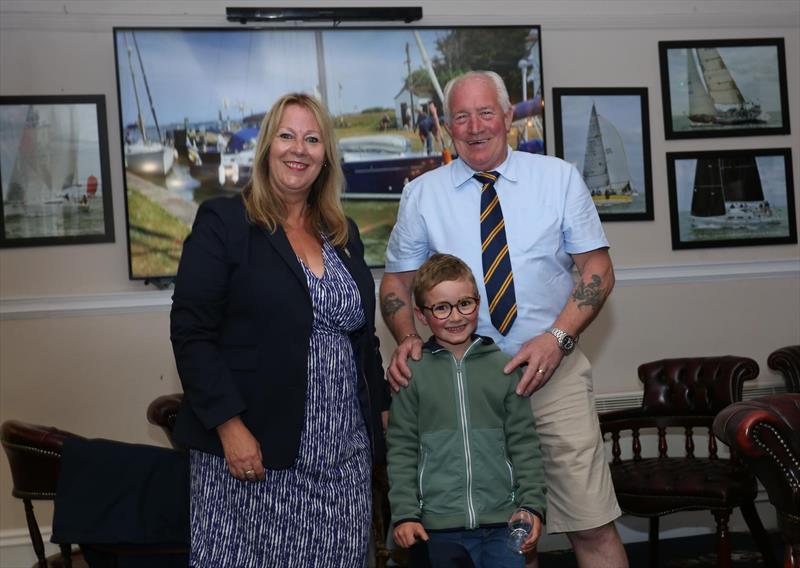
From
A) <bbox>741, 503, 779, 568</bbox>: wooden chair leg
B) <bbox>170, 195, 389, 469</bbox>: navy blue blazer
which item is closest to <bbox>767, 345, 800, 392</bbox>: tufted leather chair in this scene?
<bbox>741, 503, 779, 568</bbox>: wooden chair leg

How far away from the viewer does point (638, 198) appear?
4.80 meters

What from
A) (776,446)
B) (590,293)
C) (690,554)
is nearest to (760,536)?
(690,554)

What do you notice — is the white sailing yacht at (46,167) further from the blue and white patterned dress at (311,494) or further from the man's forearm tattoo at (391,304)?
the blue and white patterned dress at (311,494)

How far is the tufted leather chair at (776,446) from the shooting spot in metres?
2.41

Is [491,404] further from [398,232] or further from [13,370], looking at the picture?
[13,370]

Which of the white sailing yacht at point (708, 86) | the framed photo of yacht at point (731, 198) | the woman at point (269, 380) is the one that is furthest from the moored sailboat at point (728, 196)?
the woman at point (269, 380)

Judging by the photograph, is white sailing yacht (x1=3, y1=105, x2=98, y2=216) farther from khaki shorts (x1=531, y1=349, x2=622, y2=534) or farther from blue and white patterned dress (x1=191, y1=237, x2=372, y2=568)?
khaki shorts (x1=531, y1=349, x2=622, y2=534)

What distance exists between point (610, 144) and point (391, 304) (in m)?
2.24

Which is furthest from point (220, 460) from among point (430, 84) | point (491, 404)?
point (430, 84)

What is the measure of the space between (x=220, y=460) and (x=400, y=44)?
2.77 meters

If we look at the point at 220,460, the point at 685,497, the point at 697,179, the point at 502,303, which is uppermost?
the point at 697,179

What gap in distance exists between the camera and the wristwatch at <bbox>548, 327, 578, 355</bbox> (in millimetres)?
2693

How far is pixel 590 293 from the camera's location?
110 inches

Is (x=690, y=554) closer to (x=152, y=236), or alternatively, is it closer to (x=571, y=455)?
(x=571, y=455)
